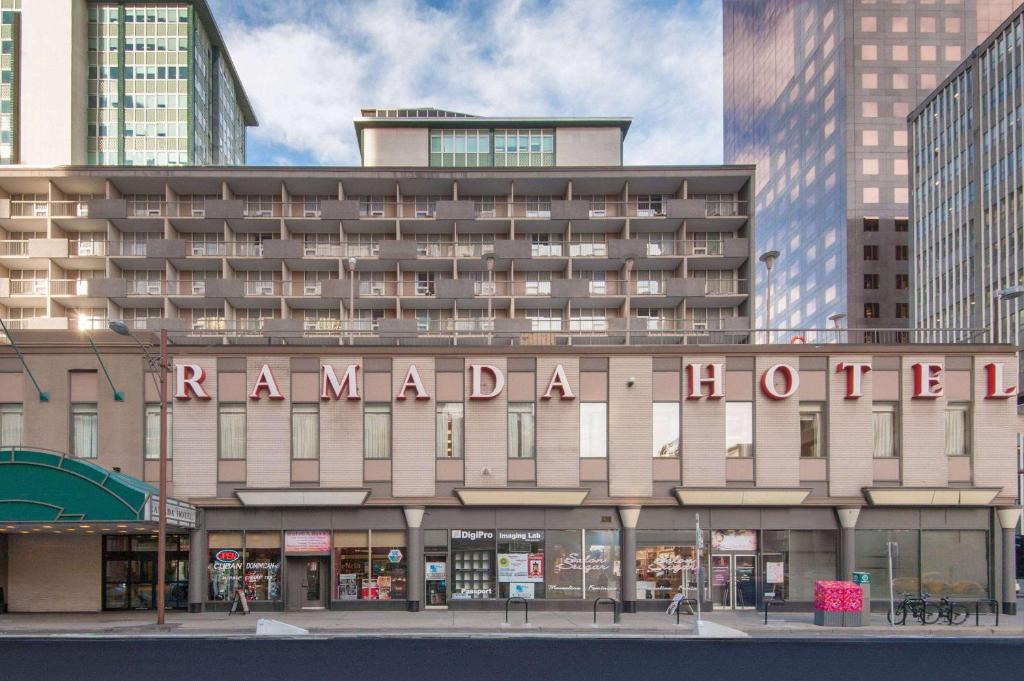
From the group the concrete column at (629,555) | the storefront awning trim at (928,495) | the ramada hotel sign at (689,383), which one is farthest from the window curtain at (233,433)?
the storefront awning trim at (928,495)

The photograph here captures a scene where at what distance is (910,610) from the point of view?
26.3 metres

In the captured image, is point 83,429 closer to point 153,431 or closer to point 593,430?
point 153,431

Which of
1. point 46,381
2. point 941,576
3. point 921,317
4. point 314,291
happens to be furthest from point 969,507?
point 921,317

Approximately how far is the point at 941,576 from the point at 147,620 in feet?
92.4

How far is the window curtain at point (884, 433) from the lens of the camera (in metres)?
27.6

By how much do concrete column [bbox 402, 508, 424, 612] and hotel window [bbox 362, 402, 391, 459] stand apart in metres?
2.34

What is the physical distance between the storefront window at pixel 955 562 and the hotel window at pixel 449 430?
17567 mm

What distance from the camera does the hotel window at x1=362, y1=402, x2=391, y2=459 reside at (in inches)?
1085

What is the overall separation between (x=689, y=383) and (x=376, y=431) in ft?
38.6

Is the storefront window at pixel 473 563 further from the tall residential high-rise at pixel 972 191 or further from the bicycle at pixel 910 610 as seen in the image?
the tall residential high-rise at pixel 972 191

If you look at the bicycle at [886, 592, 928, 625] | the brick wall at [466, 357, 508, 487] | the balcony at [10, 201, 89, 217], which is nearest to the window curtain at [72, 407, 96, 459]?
the brick wall at [466, 357, 508, 487]

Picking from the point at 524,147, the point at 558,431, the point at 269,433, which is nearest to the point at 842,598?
the point at 558,431

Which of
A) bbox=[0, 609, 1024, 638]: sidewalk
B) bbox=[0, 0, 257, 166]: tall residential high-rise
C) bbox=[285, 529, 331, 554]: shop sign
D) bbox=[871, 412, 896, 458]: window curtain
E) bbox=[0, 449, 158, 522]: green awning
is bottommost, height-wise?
bbox=[0, 609, 1024, 638]: sidewalk

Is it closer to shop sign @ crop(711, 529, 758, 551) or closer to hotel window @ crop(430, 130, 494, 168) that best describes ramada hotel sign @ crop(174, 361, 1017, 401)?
shop sign @ crop(711, 529, 758, 551)
